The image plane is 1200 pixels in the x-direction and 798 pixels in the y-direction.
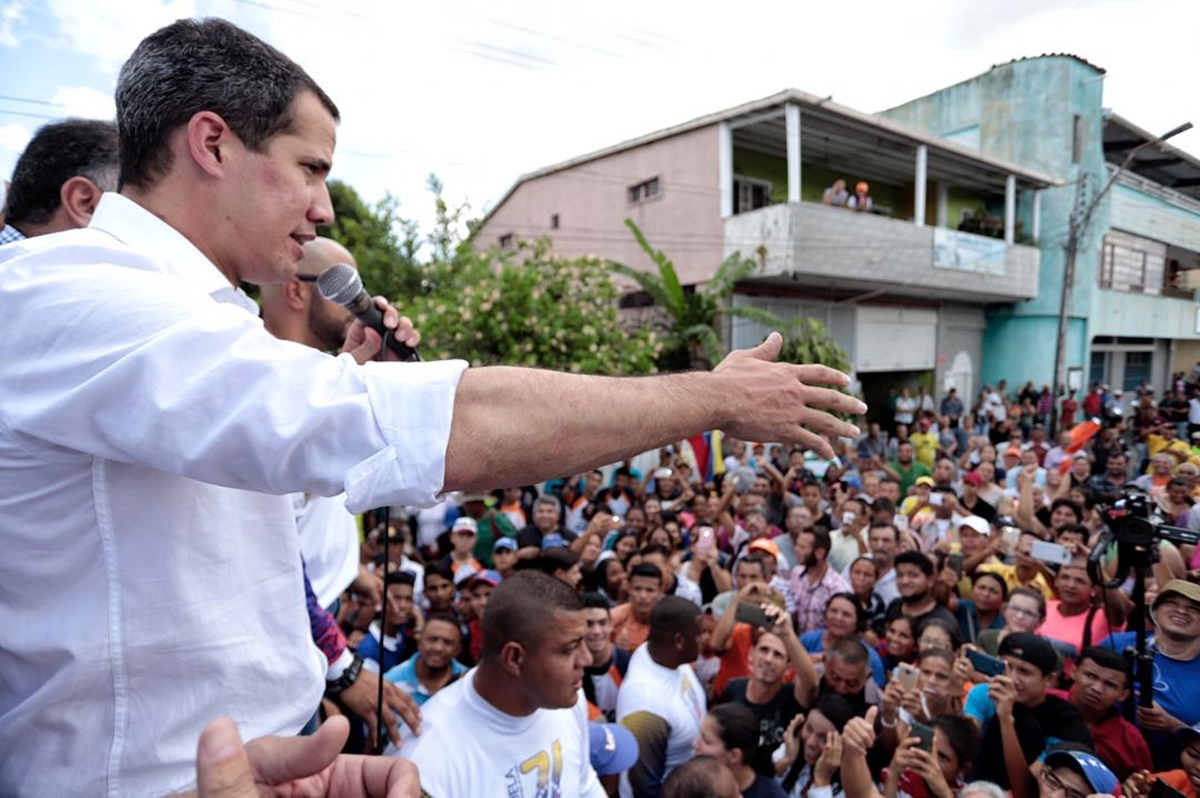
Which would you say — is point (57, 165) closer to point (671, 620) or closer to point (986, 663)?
point (671, 620)

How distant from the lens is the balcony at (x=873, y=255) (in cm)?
1307

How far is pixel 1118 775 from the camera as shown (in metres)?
3.12

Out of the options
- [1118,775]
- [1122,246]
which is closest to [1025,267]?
[1122,246]

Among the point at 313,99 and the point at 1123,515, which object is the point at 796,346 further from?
the point at 313,99

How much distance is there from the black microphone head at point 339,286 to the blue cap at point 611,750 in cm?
216

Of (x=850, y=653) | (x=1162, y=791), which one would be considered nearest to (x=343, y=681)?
(x=850, y=653)

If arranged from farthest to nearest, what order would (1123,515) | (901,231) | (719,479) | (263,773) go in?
(901,231) < (719,479) < (1123,515) < (263,773)

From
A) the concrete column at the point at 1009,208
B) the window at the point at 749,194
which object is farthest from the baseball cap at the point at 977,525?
the concrete column at the point at 1009,208

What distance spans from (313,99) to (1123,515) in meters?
3.82

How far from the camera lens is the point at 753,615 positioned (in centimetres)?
420

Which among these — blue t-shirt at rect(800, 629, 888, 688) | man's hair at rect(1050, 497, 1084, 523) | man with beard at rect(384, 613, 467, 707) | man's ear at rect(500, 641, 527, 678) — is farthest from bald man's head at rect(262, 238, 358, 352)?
man's hair at rect(1050, 497, 1084, 523)

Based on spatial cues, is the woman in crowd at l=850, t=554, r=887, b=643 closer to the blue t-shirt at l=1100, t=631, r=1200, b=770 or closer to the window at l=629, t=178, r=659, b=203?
the blue t-shirt at l=1100, t=631, r=1200, b=770

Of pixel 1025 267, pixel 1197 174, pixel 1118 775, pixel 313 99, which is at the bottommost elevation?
pixel 1118 775

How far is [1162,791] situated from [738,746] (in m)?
1.55
